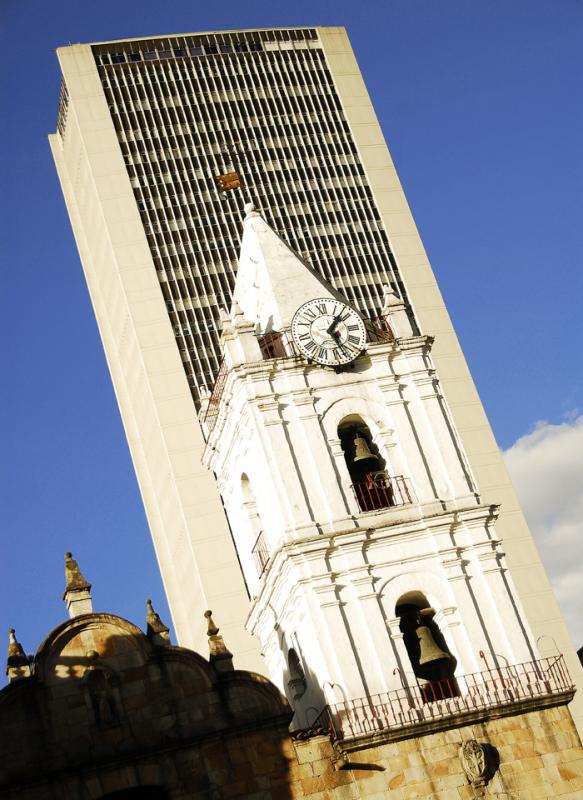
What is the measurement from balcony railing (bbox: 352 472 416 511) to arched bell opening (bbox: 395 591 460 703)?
9.27 feet

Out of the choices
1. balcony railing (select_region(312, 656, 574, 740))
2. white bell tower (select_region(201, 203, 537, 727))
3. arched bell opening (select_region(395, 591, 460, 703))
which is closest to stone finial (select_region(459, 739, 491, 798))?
balcony railing (select_region(312, 656, 574, 740))

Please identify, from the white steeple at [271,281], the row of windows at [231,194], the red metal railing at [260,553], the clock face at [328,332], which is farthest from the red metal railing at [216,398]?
the row of windows at [231,194]

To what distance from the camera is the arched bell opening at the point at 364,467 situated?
39688mm

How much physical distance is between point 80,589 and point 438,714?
9983mm

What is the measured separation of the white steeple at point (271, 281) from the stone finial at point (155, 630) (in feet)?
33.7

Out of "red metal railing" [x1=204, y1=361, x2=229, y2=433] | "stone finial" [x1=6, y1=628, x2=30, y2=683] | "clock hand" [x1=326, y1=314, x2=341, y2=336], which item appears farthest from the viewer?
"red metal railing" [x1=204, y1=361, x2=229, y2=433]

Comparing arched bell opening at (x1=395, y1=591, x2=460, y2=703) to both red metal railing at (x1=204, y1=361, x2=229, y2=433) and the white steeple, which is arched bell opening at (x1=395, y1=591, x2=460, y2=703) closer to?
red metal railing at (x1=204, y1=361, x2=229, y2=433)

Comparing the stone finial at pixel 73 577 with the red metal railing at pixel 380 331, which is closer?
the stone finial at pixel 73 577

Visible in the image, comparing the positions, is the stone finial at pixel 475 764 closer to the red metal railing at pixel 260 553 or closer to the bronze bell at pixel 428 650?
the bronze bell at pixel 428 650

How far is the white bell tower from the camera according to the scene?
37.2m

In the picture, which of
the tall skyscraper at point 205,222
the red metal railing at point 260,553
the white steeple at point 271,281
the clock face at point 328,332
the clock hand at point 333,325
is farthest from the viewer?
the tall skyscraper at point 205,222

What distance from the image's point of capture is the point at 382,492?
130 feet

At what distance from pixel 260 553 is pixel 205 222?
55.6 metres

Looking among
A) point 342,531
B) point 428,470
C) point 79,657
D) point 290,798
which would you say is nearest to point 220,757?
point 290,798
